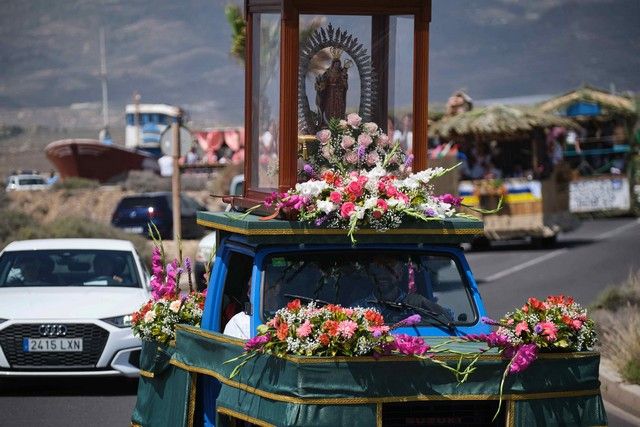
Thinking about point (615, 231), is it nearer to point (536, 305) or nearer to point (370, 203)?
point (370, 203)

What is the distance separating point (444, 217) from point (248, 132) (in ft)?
5.68

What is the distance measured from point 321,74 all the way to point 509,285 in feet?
53.0

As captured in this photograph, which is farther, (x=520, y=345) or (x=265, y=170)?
(x=265, y=170)

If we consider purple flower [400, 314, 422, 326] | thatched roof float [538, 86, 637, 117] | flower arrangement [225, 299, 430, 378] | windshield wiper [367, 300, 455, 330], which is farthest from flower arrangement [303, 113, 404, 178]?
thatched roof float [538, 86, 637, 117]

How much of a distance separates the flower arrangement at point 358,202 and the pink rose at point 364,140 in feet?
1.85

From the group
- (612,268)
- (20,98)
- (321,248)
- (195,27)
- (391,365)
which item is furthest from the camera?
(195,27)

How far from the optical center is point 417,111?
876 cm

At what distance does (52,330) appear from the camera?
12.9m

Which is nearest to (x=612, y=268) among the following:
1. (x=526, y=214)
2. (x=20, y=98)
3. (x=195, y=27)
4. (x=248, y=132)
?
(x=526, y=214)

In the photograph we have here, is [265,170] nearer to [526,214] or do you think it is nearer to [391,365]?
[391,365]

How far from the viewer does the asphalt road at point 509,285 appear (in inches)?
481

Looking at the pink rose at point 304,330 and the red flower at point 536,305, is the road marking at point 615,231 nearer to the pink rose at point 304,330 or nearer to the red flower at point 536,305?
the red flower at point 536,305

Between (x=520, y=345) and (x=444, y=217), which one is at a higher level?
(x=444, y=217)

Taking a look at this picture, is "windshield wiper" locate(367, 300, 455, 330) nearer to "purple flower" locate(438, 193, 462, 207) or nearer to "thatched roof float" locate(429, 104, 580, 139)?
"purple flower" locate(438, 193, 462, 207)
